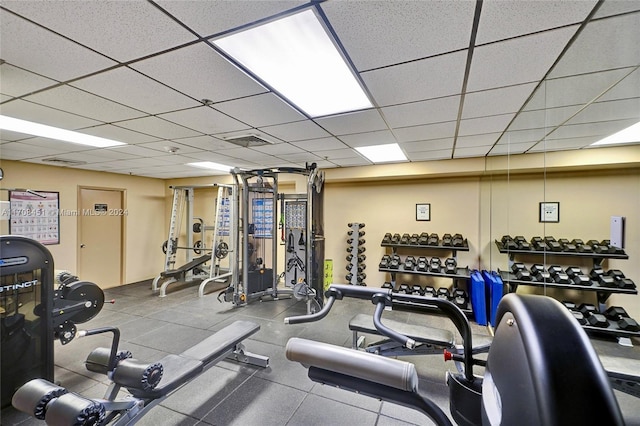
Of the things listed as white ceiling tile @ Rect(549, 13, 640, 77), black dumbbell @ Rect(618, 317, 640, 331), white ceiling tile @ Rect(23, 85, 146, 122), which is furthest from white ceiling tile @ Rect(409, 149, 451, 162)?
white ceiling tile @ Rect(23, 85, 146, 122)

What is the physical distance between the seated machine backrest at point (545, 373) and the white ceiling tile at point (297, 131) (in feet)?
7.80

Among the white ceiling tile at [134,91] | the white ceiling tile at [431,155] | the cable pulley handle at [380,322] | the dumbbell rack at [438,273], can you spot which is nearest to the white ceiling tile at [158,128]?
the white ceiling tile at [134,91]

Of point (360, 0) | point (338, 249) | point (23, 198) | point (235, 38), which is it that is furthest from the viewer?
point (338, 249)

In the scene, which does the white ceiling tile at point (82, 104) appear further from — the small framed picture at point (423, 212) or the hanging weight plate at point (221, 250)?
the small framed picture at point (423, 212)

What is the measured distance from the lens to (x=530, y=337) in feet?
1.74

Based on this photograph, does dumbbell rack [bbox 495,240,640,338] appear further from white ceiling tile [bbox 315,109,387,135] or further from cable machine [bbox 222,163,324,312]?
cable machine [bbox 222,163,324,312]

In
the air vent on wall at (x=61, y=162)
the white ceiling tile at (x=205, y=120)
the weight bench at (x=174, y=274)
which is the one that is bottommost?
the weight bench at (x=174, y=274)

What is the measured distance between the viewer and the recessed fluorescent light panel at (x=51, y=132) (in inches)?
103

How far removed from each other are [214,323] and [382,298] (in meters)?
3.02

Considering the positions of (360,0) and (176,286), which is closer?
(360,0)

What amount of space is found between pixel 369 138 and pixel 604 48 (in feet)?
6.43

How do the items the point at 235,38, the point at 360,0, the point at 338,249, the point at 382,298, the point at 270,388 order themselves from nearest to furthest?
the point at 360,0 < the point at 235,38 < the point at 382,298 < the point at 270,388 < the point at 338,249

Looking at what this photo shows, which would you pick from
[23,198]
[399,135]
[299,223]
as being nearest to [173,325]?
[299,223]

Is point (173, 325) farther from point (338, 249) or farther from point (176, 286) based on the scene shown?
point (338, 249)
